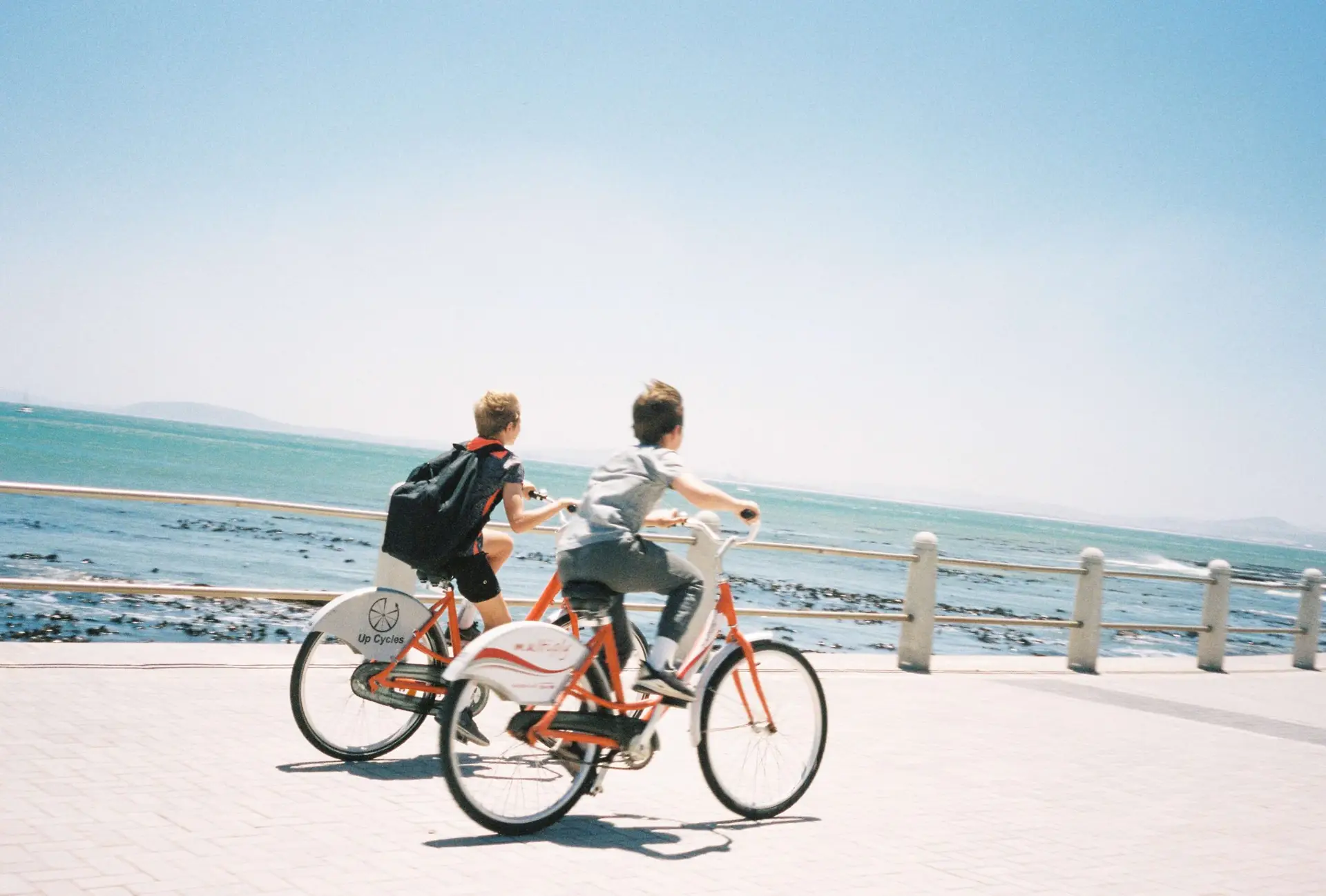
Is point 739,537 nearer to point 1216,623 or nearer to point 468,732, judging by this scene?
point 468,732

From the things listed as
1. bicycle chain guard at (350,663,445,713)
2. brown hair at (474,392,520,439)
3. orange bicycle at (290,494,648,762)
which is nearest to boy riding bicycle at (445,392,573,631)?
brown hair at (474,392,520,439)

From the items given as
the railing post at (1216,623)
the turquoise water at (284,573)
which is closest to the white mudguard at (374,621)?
the railing post at (1216,623)

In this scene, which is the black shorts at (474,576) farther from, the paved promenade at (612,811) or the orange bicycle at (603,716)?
the paved promenade at (612,811)

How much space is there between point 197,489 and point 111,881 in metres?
68.7

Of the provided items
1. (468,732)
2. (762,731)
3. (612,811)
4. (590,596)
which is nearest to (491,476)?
(590,596)

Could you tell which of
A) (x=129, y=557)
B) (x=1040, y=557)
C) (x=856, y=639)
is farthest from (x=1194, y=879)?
(x=1040, y=557)

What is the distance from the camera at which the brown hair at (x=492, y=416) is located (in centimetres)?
556

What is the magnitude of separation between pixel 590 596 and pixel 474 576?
3.04 ft

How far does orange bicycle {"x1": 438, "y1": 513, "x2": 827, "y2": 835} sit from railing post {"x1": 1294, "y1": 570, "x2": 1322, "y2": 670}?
1203cm

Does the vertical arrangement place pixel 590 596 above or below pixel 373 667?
above

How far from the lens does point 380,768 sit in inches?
214

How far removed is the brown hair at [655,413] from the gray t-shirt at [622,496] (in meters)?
0.12

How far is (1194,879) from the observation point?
4.89 meters

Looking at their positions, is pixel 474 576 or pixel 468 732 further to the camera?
pixel 474 576
